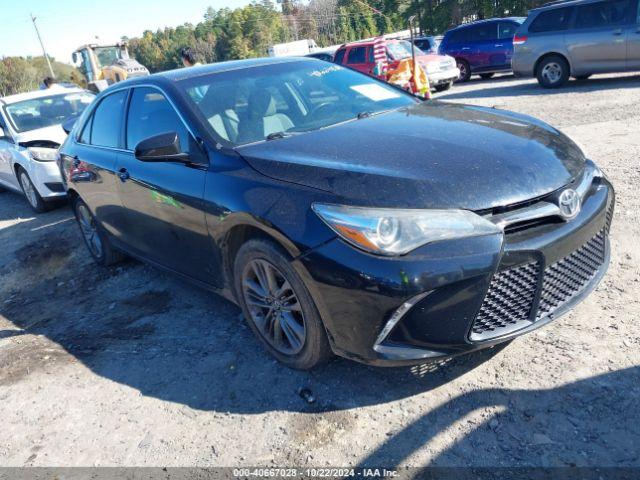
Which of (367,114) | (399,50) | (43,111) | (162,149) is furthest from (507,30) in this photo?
(162,149)

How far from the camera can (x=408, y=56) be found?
14438 millimetres

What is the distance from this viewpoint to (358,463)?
2.33m

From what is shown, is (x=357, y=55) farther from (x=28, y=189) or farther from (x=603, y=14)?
(x=28, y=189)

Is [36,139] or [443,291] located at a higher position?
[36,139]

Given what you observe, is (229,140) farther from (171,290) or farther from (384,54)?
(384,54)

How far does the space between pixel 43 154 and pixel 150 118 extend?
474 centimetres

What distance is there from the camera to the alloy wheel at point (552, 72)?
1168 cm

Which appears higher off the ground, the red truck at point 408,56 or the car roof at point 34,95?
the car roof at point 34,95

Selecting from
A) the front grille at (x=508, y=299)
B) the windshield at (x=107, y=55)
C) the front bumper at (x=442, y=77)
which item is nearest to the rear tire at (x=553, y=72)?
the front bumper at (x=442, y=77)

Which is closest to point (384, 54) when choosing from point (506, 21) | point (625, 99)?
point (506, 21)

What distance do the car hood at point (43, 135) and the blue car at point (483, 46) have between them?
12.0 meters

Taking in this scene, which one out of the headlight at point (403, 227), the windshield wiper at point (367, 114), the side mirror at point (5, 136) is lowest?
the headlight at point (403, 227)

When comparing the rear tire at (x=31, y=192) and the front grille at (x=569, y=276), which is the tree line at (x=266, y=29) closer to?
the rear tire at (x=31, y=192)

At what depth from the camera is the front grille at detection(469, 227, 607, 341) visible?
7.82 feet
